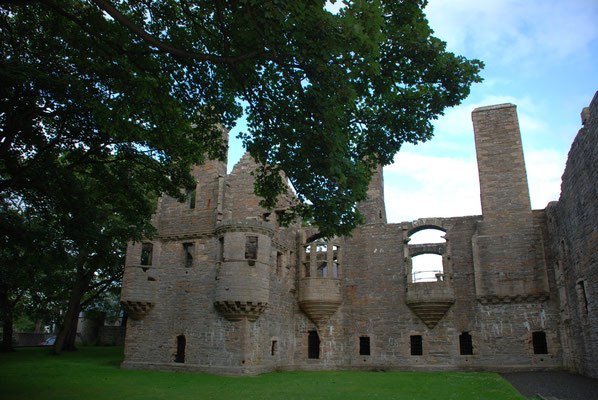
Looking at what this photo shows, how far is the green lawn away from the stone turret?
9.43ft

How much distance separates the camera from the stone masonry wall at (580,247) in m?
14.5

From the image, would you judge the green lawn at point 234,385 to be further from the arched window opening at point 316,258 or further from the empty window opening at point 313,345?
the arched window opening at point 316,258

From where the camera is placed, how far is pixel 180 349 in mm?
21047

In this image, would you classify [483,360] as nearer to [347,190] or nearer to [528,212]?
[528,212]

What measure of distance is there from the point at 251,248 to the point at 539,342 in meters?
13.8

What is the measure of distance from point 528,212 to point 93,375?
20.4 metres

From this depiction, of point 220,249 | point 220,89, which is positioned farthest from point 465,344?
point 220,89

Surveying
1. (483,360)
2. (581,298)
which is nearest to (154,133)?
(581,298)

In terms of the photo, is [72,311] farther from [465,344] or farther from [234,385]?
[465,344]

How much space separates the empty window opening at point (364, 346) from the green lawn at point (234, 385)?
2108 mm

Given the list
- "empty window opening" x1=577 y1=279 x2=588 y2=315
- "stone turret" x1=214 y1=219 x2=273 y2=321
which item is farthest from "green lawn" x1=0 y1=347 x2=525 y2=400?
"empty window opening" x1=577 y1=279 x2=588 y2=315

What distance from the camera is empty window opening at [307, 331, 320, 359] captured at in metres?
23.5

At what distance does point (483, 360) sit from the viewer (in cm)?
2084

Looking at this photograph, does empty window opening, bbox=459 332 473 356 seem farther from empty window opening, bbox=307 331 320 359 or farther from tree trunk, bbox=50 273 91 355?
tree trunk, bbox=50 273 91 355
